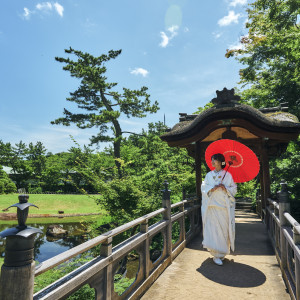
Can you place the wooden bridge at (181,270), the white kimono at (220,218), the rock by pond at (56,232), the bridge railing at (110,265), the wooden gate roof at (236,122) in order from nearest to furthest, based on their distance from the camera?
the bridge railing at (110,265), the wooden bridge at (181,270), the white kimono at (220,218), the wooden gate roof at (236,122), the rock by pond at (56,232)

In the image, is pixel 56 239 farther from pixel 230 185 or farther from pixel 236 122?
pixel 230 185

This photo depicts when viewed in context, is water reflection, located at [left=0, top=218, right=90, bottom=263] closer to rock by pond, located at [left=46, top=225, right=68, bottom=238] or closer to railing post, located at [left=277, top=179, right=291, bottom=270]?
rock by pond, located at [left=46, top=225, right=68, bottom=238]

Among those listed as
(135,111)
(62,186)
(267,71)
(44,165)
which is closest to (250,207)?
(267,71)

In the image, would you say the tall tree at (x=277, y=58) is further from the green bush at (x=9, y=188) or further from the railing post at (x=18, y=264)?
the green bush at (x=9, y=188)

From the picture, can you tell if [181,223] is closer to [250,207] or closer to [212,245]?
[212,245]

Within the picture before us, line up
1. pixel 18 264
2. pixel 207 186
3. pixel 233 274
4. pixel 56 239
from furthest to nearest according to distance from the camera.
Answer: pixel 56 239, pixel 207 186, pixel 233 274, pixel 18 264

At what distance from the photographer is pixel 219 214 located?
4871mm

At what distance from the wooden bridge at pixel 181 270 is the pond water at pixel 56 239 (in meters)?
6.17

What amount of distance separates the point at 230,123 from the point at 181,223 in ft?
10.6

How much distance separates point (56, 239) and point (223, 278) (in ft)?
50.6

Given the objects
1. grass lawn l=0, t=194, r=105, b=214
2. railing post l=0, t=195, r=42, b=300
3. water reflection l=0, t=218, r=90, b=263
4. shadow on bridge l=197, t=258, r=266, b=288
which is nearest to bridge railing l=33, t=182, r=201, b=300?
railing post l=0, t=195, r=42, b=300

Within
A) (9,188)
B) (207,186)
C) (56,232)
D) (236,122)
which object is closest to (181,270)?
(207,186)

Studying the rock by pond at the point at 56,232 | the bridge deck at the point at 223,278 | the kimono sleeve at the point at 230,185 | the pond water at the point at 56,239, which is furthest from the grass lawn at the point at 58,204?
the kimono sleeve at the point at 230,185

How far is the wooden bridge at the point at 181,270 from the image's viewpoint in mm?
2232
